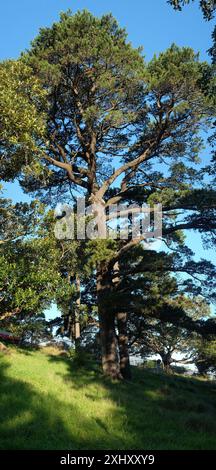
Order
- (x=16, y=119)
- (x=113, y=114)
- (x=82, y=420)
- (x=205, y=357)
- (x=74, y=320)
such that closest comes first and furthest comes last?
(x=82, y=420), (x=16, y=119), (x=113, y=114), (x=74, y=320), (x=205, y=357)

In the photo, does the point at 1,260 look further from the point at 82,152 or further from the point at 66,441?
the point at 82,152

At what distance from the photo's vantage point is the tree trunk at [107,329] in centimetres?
2070

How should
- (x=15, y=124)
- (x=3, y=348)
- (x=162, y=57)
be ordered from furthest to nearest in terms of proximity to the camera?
(x=162, y=57)
(x=3, y=348)
(x=15, y=124)

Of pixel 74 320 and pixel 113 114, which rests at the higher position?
pixel 113 114

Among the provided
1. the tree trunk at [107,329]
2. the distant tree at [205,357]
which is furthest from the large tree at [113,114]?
the distant tree at [205,357]

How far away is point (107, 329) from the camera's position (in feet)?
70.4

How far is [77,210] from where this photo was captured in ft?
82.8

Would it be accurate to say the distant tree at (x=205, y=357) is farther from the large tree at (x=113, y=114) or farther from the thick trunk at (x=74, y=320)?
the large tree at (x=113, y=114)

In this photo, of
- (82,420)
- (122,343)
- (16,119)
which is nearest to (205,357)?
(122,343)

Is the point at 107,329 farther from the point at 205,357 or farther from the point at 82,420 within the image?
the point at 205,357

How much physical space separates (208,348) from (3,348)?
37.3 meters

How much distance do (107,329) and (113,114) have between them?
10.7 m

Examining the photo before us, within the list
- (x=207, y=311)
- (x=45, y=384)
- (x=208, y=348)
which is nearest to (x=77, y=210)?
(x=45, y=384)

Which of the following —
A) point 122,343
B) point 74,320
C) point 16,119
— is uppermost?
point 16,119
